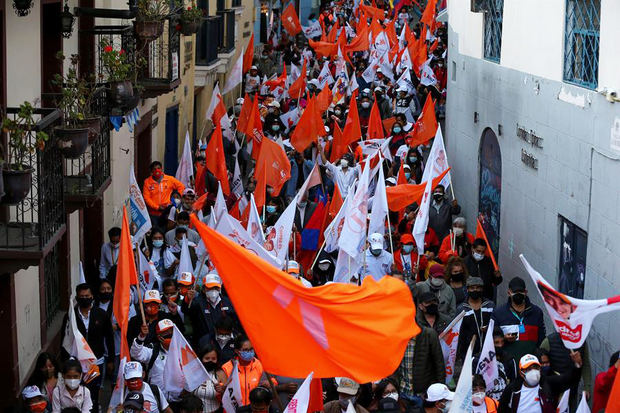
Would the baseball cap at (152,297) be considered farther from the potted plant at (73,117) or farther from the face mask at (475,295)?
the face mask at (475,295)

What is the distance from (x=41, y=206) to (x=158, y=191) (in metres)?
7.32

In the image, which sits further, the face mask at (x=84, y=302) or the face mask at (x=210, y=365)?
the face mask at (x=84, y=302)

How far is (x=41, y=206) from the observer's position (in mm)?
11609

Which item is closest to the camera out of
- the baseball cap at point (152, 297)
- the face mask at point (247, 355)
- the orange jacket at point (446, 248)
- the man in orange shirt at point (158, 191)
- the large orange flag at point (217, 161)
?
the face mask at point (247, 355)

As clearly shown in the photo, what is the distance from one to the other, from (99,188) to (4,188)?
152 inches

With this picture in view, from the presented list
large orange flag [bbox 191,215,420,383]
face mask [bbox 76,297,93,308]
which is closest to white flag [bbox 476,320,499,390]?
large orange flag [bbox 191,215,420,383]

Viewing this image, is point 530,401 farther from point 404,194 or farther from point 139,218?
point 404,194

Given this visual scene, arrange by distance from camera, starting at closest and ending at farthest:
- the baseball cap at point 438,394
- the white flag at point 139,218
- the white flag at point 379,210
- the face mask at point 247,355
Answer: the baseball cap at point 438,394
the face mask at point 247,355
the white flag at point 139,218
the white flag at point 379,210

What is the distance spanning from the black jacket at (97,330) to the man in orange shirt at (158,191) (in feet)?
17.5

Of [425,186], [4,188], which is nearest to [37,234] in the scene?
[4,188]

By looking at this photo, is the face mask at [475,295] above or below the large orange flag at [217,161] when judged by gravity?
below

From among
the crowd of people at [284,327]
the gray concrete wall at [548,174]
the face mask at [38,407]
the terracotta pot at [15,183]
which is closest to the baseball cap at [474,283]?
the crowd of people at [284,327]

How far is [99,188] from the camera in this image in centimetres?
1403

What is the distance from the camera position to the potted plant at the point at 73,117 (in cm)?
1226
